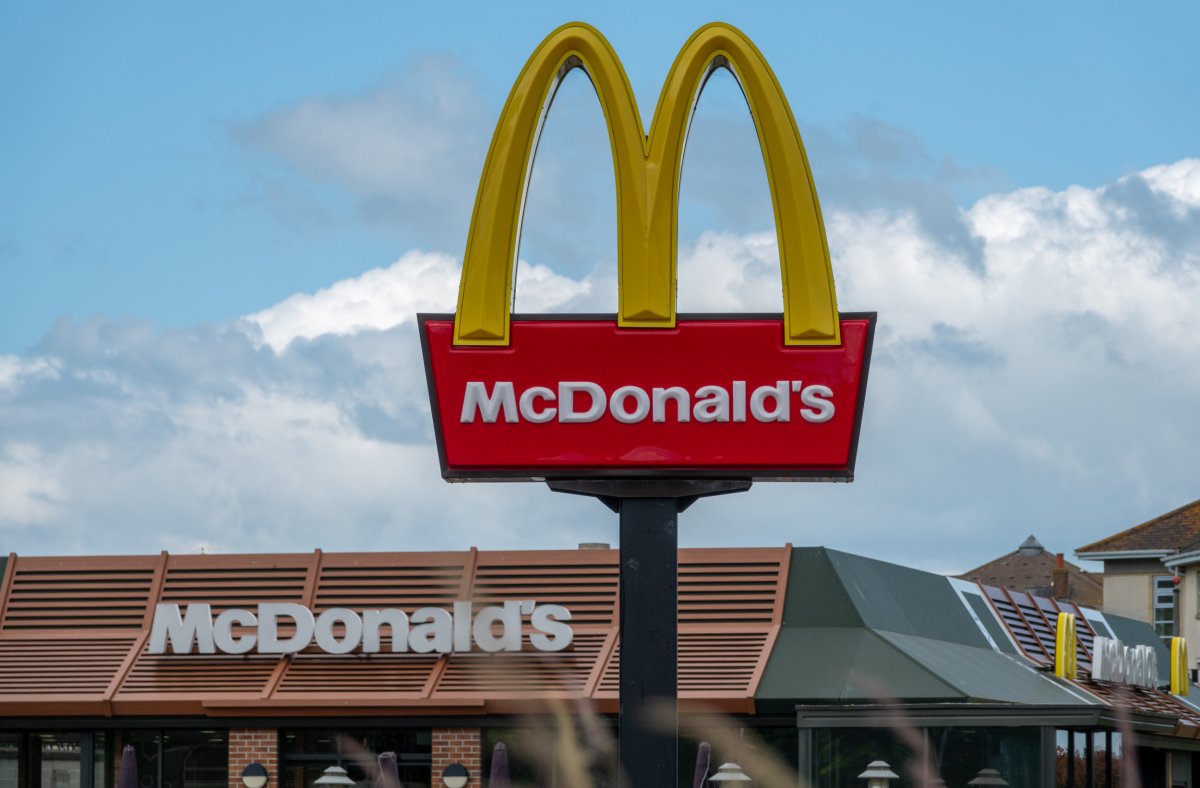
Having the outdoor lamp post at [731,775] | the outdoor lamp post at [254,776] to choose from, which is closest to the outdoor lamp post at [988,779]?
the outdoor lamp post at [731,775]

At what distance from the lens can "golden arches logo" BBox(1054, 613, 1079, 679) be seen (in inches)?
1281

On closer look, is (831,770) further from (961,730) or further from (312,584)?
(312,584)

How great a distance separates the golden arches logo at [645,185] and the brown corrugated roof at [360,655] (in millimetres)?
10357

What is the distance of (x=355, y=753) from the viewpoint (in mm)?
29641

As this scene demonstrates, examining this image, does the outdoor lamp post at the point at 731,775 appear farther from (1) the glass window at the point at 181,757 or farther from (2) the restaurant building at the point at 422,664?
(1) the glass window at the point at 181,757

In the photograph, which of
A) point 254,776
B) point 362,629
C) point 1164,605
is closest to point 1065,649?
point 362,629

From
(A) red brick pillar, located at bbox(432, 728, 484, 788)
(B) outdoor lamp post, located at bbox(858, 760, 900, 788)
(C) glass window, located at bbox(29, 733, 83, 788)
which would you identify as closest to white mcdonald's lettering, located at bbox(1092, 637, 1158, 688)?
(B) outdoor lamp post, located at bbox(858, 760, 900, 788)

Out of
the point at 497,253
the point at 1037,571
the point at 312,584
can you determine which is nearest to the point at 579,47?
the point at 497,253

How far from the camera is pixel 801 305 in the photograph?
1933 cm

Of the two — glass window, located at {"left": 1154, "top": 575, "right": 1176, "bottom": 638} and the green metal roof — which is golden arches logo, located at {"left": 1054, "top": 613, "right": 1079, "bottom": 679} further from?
glass window, located at {"left": 1154, "top": 575, "right": 1176, "bottom": 638}

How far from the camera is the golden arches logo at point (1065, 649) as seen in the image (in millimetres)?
32531

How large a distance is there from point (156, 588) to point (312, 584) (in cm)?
263

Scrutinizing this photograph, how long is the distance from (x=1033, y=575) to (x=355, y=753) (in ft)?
189

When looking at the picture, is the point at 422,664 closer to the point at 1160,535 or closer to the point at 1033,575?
the point at 1160,535
